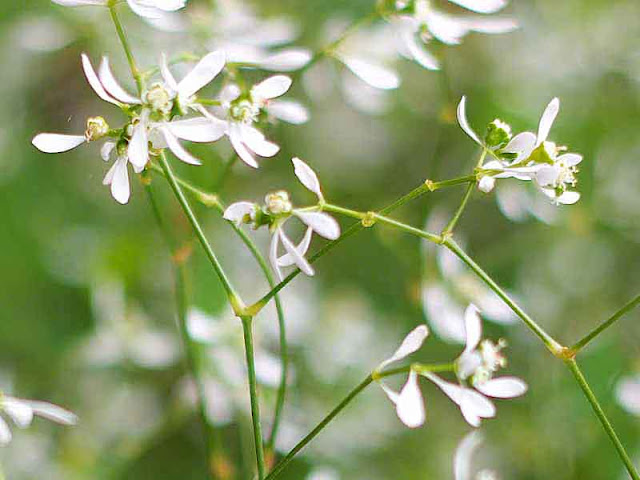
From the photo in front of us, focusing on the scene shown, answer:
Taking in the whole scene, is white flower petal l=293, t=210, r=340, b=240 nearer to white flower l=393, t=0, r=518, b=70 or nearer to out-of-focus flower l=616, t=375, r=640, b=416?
white flower l=393, t=0, r=518, b=70

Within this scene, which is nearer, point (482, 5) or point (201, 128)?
point (201, 128)

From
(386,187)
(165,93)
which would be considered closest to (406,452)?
(386,187)

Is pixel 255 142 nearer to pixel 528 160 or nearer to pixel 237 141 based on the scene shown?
pixel 237 141

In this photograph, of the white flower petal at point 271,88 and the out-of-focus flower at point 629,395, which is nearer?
the white flower petal at point 271,88

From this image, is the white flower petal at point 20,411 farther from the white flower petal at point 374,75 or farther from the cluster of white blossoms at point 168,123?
the white flower petal at point 374,75

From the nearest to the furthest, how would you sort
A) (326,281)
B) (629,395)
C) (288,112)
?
(288,112) < (629,395) < (326,281)

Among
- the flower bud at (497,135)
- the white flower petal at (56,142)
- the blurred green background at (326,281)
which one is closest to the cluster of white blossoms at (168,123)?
the white flower petal at (56,142)

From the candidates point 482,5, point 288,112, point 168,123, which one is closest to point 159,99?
point 168,123
